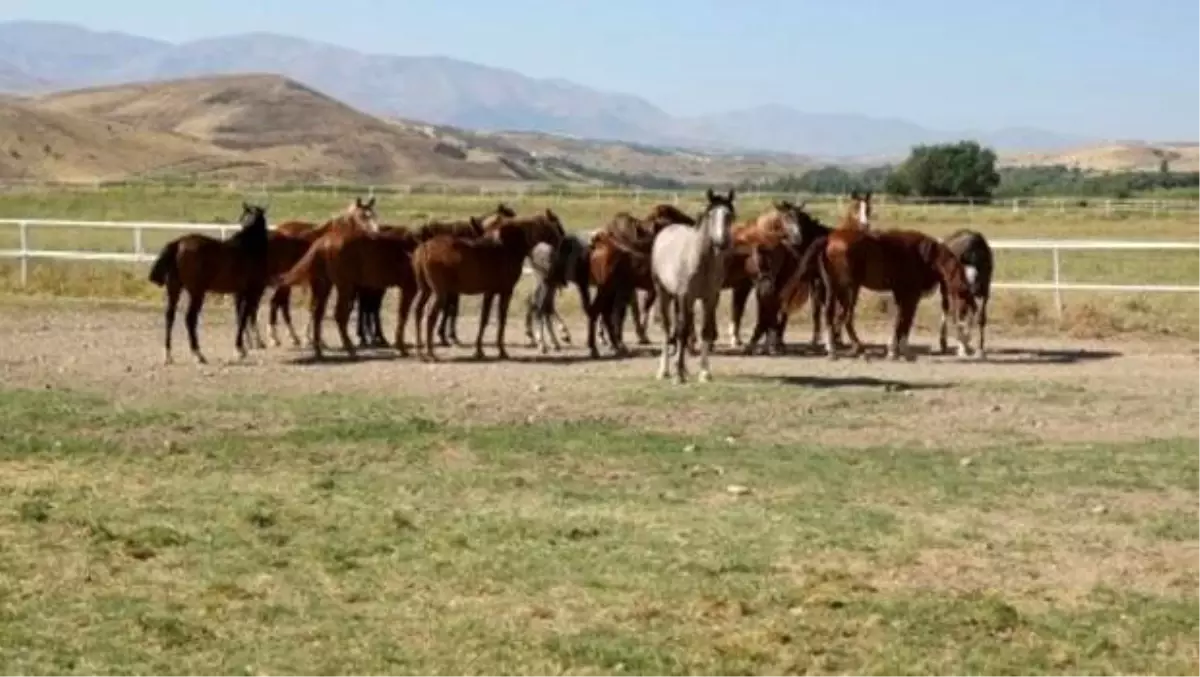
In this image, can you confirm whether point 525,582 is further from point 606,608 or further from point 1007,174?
point 1007,174

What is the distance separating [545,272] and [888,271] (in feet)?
13.8

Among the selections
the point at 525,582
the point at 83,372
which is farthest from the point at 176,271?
the point at 525,582

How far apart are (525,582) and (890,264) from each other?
12.9m

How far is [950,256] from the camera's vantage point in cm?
2167

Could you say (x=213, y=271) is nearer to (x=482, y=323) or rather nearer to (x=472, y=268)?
(x=472, y=268)

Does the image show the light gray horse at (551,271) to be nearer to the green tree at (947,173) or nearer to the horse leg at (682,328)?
the horse leg at (682,328)

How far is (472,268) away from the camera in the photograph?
20.7 m

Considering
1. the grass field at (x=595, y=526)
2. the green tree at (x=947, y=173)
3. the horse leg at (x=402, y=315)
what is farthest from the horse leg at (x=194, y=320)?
the green tree at (x=947, y=173)

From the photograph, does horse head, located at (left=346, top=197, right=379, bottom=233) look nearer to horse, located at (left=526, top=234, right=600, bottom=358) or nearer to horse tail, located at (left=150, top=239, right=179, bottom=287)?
horse, located at (left=526, top=234, right=600, bottom=358)

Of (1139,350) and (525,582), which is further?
(1139,350)

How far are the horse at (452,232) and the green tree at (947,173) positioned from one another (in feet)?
239

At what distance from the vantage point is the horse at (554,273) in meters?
21.8

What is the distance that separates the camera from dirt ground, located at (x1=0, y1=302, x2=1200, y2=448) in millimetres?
15352

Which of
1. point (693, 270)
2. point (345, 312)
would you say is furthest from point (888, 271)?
point (345, 312)
